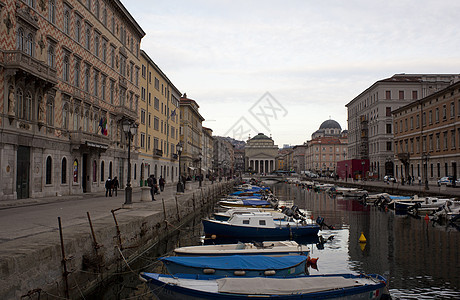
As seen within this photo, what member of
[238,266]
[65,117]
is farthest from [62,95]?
[238,266]

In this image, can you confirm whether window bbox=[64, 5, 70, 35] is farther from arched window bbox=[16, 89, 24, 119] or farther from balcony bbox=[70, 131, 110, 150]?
arched window bbox=[16, 89, 24, 119]

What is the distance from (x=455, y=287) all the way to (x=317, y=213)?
87.0 feet

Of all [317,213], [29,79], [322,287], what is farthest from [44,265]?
[317,213]

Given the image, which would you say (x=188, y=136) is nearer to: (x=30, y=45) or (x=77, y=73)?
(x=77, y=73)

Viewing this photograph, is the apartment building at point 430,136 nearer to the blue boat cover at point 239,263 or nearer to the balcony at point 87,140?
the balcony at point 87,140

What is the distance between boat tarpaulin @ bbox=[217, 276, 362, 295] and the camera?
11.1 m

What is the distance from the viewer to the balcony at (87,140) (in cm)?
3622

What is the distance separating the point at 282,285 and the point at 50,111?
27.5 m

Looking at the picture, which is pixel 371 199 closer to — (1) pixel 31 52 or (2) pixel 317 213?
(2) pixel 317 213

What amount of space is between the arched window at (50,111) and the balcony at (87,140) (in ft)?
10.8

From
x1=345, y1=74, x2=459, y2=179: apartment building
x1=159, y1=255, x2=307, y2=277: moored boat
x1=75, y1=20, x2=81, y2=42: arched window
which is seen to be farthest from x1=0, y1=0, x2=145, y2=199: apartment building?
x1=345, y1=74, x2=459, y2=179: apartment building

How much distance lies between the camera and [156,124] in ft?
224

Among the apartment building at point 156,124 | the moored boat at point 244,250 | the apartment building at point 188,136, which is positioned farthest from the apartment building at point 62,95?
the apartment building at point 188,136

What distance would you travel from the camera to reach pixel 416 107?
75.1m
